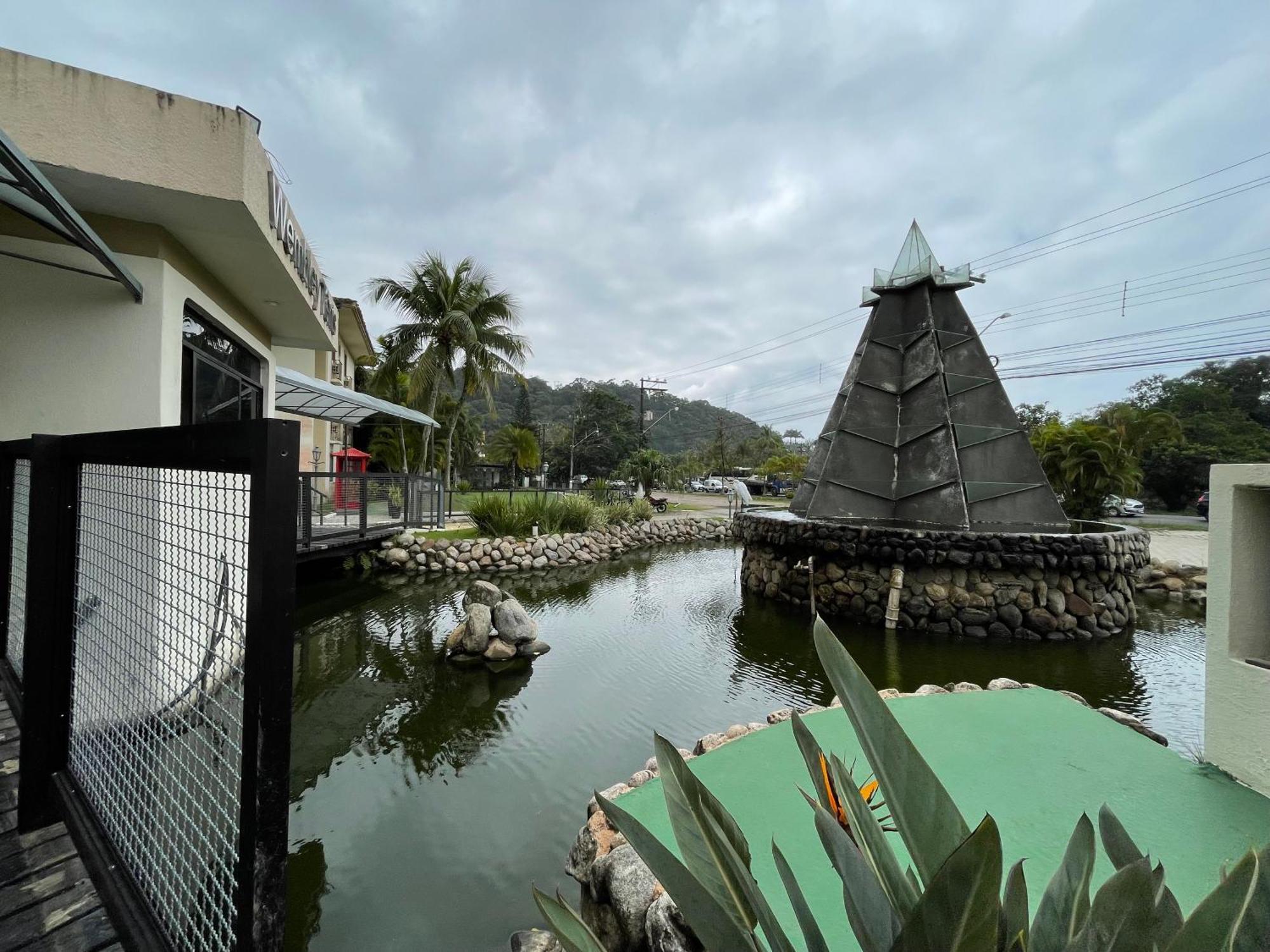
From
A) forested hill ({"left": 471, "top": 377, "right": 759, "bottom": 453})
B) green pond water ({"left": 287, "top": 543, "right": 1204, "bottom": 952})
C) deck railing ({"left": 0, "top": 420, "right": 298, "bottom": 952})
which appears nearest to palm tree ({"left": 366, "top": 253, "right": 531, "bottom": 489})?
green pond water ({"left": 287, "top": 543, "right": 1204, "bottom": 952})

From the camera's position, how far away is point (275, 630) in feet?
3.35

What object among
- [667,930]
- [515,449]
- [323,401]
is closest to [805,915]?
[667,930]

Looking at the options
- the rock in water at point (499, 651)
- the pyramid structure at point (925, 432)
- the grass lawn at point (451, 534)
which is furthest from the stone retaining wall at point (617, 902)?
the grass lawn at point (451, 534)

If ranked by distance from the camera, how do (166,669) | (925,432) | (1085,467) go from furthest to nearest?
(1085,467) → (925,432) → (166,669)

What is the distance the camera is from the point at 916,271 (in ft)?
32.5

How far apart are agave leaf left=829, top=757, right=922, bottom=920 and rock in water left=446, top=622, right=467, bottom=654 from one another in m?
5.77

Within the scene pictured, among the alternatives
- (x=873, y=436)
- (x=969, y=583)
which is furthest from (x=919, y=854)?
(x=873, y=436)

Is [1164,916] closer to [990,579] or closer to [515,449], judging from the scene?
[990,579]

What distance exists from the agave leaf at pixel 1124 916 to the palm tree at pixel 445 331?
1769 cm

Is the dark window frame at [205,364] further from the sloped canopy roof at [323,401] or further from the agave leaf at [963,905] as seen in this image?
the agave leaf at [963,905]

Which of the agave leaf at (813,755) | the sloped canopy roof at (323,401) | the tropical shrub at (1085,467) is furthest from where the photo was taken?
the tropical shrub at (1085,467)

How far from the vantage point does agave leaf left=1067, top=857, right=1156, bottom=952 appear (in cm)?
65

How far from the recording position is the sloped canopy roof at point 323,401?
32.1ft

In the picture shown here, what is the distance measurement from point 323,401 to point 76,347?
778 centimetres
